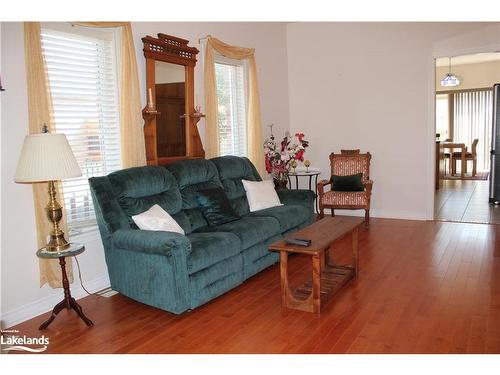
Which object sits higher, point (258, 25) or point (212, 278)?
point (258, 25)

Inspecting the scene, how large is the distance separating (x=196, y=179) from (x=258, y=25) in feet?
9.27

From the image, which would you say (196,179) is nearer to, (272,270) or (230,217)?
(230,217)

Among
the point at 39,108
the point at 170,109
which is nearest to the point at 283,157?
the point at 170,109

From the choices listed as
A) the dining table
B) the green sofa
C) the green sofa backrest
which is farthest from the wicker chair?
the dining table

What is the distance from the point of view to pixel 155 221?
138 inches

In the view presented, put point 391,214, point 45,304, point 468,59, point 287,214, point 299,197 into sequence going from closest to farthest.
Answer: point 45,304, point 287,214, point 299,197, point 391,214, point 468,59

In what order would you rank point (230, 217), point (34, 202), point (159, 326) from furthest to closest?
1. point (230, 217)
2. point (34, 202)
3. point (159, 326)

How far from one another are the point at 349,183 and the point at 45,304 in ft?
13.0

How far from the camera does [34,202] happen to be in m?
3.26

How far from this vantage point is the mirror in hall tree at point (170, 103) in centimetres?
419

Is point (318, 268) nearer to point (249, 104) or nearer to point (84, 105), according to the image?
point (84, 105)

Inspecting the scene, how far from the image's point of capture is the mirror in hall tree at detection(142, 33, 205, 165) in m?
4.19
